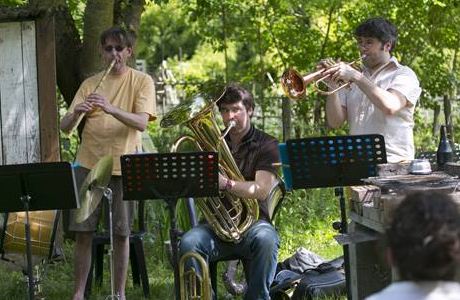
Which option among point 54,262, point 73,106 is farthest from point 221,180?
point 54,262

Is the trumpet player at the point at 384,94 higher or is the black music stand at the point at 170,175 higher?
the trumpet player at the point at 384,94

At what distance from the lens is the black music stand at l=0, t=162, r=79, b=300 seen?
5.27m

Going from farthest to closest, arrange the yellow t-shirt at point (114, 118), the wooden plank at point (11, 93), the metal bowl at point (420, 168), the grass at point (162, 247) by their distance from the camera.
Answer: the wooden plank at point (11, 93)
the grass at point (162, 247)
the yellow t-shirt at point (114, 118)
the metal bowl at point (420, 168)

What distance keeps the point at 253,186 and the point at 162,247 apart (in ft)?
8.02

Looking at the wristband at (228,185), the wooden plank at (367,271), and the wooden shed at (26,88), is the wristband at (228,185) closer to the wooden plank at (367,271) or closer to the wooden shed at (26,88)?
the wooden plank at (367,271)

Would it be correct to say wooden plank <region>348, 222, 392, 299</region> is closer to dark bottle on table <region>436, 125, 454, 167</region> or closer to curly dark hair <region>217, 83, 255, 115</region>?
dark bottle on table <region>436, 125, 454, 167</region>

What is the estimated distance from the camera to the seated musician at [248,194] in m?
5.58

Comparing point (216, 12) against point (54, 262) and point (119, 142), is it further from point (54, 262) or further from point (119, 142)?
point (119, 142)

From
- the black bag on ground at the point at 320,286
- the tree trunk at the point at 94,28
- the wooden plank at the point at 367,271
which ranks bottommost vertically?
the black bag on ground at the point at 320,286

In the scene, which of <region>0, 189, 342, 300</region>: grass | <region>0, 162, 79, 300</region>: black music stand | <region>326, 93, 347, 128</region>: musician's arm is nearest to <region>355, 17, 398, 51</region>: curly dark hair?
<region>326, 93, 347, 128</region>: musician's arm

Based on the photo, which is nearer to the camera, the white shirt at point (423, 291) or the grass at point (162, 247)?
the white shirt at point (423, 291)

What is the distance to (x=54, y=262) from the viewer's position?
758cm

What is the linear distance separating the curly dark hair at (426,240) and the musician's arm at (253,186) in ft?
9.79

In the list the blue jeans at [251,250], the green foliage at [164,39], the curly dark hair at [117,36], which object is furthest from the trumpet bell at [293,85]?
the green foliage at [164,39]
